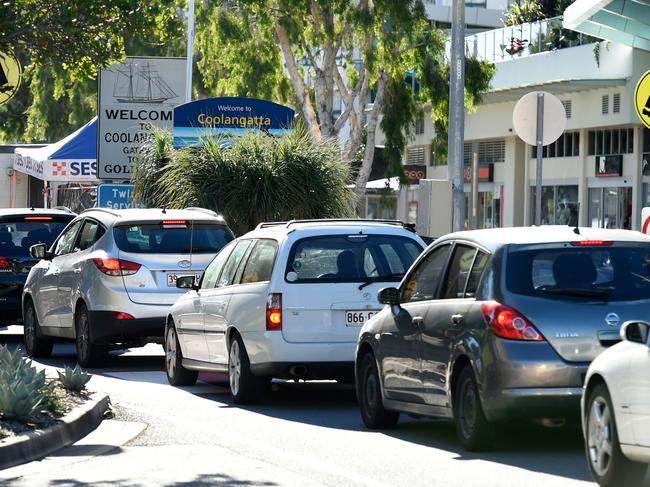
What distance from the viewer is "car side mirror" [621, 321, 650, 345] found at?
786 cm

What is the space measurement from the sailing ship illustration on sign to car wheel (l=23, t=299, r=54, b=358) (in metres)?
13.7

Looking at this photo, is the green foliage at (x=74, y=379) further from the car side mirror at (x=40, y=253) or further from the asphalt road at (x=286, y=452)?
the car side mirror at (x=40, y=253)

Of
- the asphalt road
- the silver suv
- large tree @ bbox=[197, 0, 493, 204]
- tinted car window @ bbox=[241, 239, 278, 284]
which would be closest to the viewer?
the asphalt road

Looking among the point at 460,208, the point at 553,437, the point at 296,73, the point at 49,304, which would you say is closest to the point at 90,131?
the point at 296,73

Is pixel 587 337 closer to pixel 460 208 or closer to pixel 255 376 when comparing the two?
pixel 255 376


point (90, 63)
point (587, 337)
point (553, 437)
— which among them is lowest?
point (553, 437)

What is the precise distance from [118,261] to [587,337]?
8384 millimetres

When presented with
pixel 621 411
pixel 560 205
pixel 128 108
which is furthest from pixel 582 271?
pixel 560 205

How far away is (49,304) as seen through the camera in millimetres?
18859

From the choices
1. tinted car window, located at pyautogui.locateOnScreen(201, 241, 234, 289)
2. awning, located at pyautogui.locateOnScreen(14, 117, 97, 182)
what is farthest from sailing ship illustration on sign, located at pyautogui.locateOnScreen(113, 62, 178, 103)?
tinted car window, located at pyautogui.locateOnScreen(201, 241, 234, 289)

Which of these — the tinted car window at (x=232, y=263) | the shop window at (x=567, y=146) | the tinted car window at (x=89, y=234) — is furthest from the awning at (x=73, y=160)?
the tinted car window at (x=232, y=263)

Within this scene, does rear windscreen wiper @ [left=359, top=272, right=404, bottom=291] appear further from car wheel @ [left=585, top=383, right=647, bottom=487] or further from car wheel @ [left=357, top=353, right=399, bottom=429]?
car wheel @ [left=585, top=383, right=647, bottom=487]

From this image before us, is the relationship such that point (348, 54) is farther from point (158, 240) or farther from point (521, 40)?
point (158, 240)

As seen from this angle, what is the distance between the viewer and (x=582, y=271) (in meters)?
10.1
